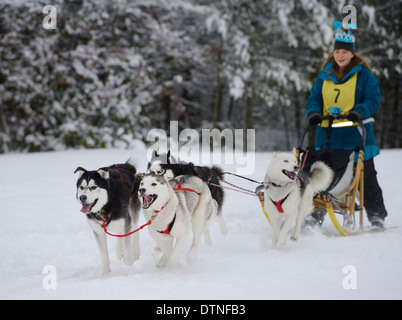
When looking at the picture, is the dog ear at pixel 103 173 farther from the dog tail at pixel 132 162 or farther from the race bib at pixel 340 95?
the race bib at pixel 340 95

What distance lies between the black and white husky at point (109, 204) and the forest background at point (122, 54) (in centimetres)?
907

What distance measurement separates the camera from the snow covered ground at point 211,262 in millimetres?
2602

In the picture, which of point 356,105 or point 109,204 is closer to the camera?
point 109,204

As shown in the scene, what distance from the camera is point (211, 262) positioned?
348 centimetres

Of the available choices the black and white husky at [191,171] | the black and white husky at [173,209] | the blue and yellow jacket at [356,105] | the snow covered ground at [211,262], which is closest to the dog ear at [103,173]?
the black and white husky at [173,209]

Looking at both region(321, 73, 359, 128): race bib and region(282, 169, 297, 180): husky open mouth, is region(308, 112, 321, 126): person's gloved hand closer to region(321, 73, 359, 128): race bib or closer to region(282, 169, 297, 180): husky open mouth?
region(321, 73, 359, 128): race bib

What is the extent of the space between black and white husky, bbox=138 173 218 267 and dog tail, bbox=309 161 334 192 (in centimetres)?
121

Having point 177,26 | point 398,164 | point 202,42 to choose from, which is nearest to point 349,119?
point 398,164

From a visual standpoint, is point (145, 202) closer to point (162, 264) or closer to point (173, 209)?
point (173, 209)

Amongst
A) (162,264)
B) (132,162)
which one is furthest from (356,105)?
(162,264)

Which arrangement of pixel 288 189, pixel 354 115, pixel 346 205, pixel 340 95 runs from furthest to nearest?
pixel 346 205, pixel 340 95, pixel 354 115, pixel 288 189

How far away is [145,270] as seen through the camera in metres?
3.40

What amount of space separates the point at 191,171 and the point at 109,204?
1.08 metres

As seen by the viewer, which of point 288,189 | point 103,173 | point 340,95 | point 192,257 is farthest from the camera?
point 340,95
